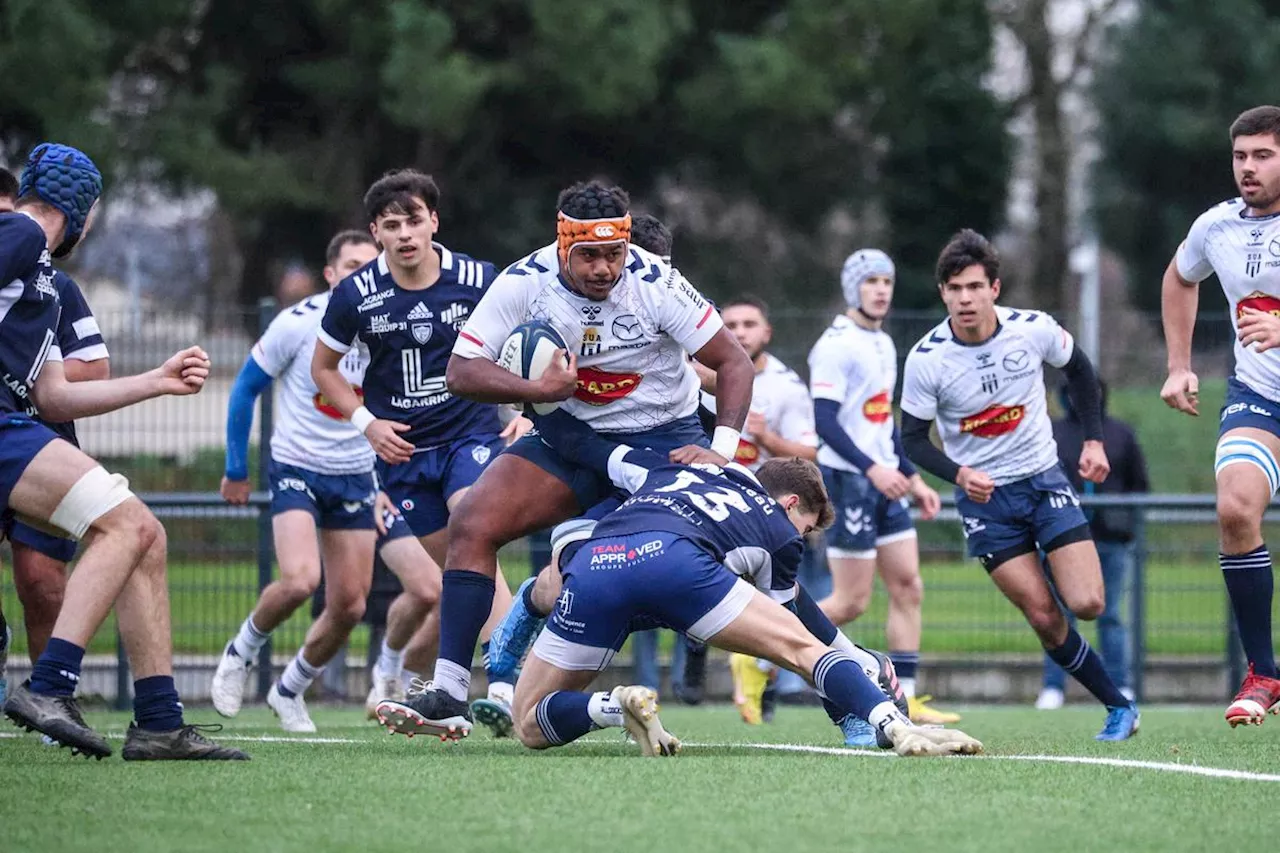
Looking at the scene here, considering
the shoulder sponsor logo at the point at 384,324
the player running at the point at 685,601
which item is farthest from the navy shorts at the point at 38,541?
the player running at the point at 685,601

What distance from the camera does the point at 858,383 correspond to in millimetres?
11172

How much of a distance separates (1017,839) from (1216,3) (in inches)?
1159

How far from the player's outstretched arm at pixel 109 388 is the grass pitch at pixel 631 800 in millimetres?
1237

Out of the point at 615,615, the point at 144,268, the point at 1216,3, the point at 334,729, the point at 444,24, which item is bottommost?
the point at 334,729

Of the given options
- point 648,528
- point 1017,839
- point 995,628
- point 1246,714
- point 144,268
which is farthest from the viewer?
point 144,268

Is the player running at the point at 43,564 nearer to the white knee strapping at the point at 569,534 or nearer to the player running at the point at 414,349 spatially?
the player running at the point at 414,349

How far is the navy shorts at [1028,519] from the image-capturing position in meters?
8.84

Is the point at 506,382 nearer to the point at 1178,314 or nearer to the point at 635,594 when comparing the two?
the point at 635,594

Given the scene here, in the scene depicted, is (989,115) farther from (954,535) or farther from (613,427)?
(613,427)

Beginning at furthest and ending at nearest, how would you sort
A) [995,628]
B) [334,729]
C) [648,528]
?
[995,628] → [334,729] → [648,528]

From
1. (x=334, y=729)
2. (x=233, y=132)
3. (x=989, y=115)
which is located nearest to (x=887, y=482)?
(x=334, y=729)

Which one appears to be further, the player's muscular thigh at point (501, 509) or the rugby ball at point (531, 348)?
the player's muscular thigh at point (501, 509)

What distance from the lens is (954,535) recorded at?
14.2 meters

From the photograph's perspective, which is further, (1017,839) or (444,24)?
(444,24)
